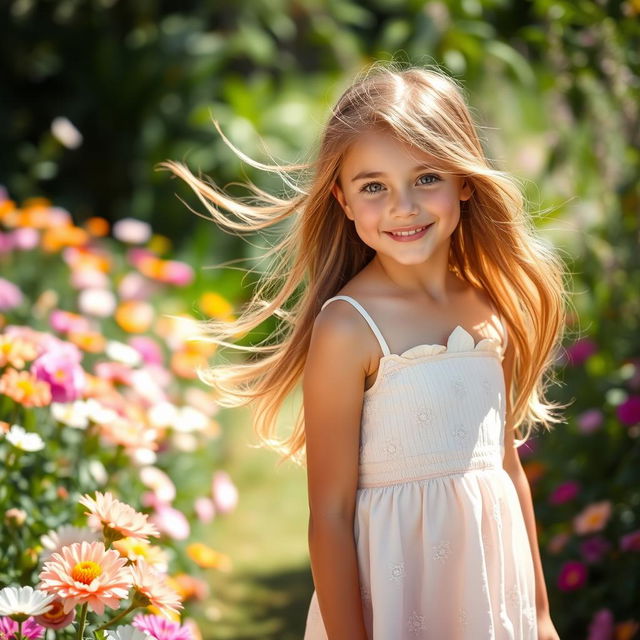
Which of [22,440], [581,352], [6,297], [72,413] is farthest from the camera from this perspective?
[581,352]

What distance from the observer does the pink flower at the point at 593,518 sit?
2.61 m

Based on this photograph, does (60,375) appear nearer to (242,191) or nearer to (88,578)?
(88,578)

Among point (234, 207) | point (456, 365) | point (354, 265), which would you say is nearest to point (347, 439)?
point (456, 365)

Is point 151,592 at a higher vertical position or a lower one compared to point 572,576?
lower

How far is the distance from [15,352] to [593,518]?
1.46 meters

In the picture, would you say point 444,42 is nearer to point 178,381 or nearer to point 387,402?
point 178,381

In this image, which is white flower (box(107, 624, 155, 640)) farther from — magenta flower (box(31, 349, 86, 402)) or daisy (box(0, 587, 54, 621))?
magenta flower (box(31, 349, 86, 402))

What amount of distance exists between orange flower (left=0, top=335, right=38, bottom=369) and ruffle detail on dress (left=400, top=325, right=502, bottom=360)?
0.83 metres

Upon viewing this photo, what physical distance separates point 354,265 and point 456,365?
0.91 feet

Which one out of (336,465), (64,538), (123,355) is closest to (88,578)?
(64,538)

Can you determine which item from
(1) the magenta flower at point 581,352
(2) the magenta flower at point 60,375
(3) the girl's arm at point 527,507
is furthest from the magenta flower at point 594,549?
(2) the magenta flower at point 60,375

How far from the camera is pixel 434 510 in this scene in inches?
64.6

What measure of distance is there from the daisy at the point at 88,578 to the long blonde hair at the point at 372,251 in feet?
1.52

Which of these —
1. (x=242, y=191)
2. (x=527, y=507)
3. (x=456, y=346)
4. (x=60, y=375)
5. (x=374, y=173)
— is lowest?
(x=527, y=507)
